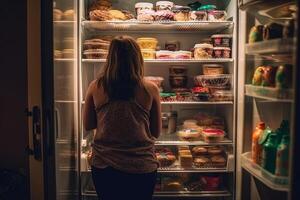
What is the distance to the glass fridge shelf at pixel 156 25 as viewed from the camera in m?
2.53

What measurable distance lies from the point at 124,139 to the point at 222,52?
1.04 m

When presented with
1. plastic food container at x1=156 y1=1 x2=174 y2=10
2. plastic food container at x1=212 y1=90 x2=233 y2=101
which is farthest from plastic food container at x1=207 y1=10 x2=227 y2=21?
plastic food container at x1=212 y1=90 x2=233 y2=101

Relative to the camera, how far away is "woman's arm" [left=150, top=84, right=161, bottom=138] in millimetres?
2002

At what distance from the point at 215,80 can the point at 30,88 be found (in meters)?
1.38

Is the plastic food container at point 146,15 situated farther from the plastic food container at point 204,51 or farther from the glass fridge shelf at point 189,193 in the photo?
the glass fridge shelf at point 189,193

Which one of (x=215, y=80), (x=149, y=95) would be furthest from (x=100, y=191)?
(x=215, y=80)

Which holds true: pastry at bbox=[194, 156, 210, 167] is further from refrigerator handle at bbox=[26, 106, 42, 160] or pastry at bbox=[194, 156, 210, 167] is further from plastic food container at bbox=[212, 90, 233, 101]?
refrigerator handle at bbox=[26, 106, 42, 160]

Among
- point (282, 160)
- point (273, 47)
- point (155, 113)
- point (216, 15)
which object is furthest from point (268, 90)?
point (216, 15)

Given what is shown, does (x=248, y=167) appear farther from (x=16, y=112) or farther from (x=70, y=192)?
(x=16, y=112)

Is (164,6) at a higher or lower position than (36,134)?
higher

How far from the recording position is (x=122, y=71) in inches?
76.0

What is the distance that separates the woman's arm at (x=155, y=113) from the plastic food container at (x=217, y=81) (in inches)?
27.6

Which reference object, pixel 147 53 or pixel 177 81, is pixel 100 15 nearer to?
pixel 147 53

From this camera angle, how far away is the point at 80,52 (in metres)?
2.50
